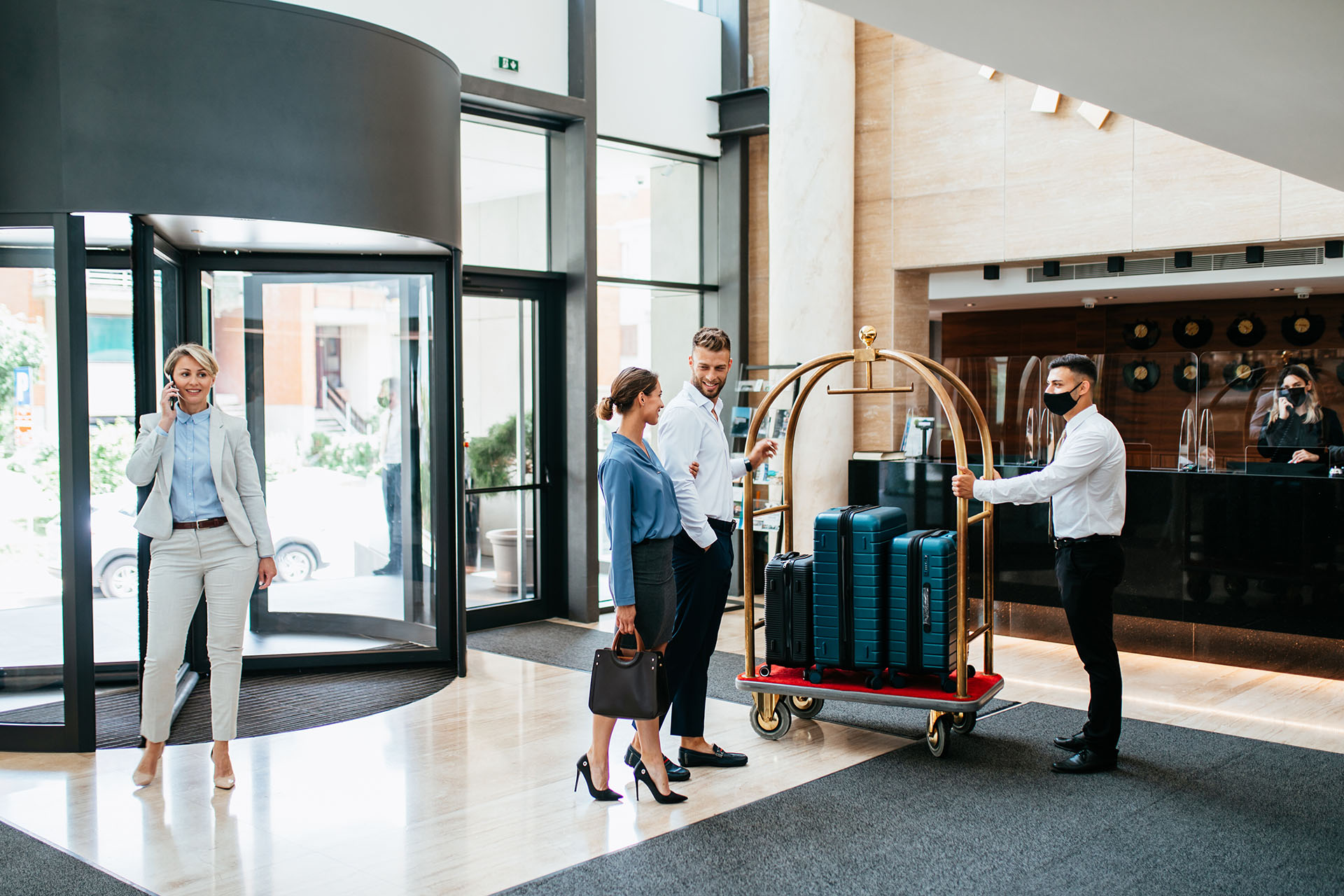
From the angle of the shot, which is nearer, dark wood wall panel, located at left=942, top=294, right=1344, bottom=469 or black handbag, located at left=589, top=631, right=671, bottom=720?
black handbag, located at left=589, top=631, right=671, bottom=720

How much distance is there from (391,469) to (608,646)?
1654 millimetres

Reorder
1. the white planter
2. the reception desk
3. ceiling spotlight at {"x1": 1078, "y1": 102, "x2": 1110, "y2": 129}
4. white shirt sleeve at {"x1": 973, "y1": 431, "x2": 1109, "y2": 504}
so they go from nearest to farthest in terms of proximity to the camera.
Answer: white shirt sleeve at {"x1": 973, "y1": 431, "x2": 1109, "y2": 504}
the reception desk
ceiling spotlight at {"x1": 1078, "y1": 102, "x2": 1110, "y2": 129}
the white planter

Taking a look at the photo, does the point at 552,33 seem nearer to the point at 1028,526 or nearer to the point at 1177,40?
the point at 1028,526

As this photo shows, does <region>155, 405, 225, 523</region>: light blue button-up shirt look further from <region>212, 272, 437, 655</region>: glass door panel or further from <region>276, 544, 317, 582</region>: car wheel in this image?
<region>276, 544, 317, 582</region>: car wheel

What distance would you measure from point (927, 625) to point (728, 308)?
4849mm

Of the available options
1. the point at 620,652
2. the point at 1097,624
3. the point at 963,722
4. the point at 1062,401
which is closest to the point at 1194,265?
the point at 1062,401

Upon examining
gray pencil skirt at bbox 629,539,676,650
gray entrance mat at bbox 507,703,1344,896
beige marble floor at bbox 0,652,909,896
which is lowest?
beige marble floor at bbox 0,652,909,896

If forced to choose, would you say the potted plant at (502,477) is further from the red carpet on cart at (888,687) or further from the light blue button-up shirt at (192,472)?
the red carpet on cart at (888,687)

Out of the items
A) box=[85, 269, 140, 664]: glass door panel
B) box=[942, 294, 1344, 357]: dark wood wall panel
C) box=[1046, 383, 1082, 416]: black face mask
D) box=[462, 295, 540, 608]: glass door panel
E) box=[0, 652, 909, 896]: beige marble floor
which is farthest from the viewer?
box=[942, 294, 1344, 357]: dark wood wall panel

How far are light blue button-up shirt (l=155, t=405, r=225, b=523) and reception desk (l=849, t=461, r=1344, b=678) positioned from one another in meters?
4.79

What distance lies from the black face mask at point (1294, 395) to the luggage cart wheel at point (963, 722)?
10.1 feet

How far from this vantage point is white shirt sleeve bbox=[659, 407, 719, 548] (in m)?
4.49

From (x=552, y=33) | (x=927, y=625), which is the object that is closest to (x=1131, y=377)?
(x=927, y=625)

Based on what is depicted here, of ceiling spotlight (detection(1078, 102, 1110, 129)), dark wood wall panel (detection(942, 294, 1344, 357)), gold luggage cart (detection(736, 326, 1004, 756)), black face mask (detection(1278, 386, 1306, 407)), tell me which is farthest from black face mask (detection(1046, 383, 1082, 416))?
dark wood wall panel (detection(942, 294, 1344, 357))
